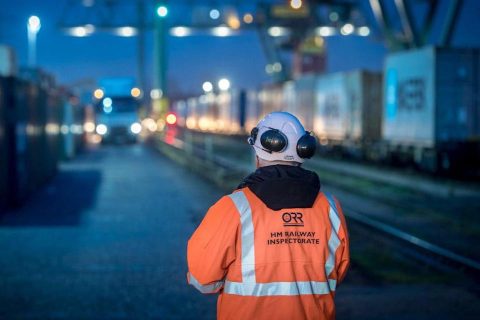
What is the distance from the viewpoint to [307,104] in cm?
3756

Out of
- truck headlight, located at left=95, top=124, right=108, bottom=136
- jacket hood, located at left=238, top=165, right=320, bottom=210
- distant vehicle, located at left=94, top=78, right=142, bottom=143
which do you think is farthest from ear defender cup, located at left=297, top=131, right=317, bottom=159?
truck headlight, located at left=95, top=124, right=108, bottom=136

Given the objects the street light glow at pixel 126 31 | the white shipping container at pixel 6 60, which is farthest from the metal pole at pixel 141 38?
the white shipping container at pixel 6 60

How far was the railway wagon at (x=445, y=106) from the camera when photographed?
22.2 meters

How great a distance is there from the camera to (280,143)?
11.4 ft

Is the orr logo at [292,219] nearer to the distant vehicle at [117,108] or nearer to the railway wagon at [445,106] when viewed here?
the railway wagon at [445,106]

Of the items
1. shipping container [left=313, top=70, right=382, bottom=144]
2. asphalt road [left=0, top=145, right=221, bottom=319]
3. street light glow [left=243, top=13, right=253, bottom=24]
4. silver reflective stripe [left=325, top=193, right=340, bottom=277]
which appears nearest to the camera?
silver reflective stripe [left=325, top=193, right=340, bottom=277]

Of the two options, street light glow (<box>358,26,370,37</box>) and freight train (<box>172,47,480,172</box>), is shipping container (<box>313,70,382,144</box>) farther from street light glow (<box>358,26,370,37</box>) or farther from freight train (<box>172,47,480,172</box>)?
street light glow (<box>358,26,370,37</box>)

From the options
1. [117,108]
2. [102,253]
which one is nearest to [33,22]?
[117,108]

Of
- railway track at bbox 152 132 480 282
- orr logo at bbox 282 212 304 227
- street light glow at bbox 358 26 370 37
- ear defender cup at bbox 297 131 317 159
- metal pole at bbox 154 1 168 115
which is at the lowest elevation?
railway track at bbox 152 132 480 282

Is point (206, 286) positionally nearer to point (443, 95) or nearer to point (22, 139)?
point (22, 139)

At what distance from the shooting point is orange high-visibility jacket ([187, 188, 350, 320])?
10.6 feet

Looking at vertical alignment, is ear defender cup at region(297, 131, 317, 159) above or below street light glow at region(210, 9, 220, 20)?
below

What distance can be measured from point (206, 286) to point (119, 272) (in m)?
6.17

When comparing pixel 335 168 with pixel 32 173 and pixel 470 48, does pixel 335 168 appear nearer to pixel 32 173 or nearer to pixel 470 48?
pixel 470 48
